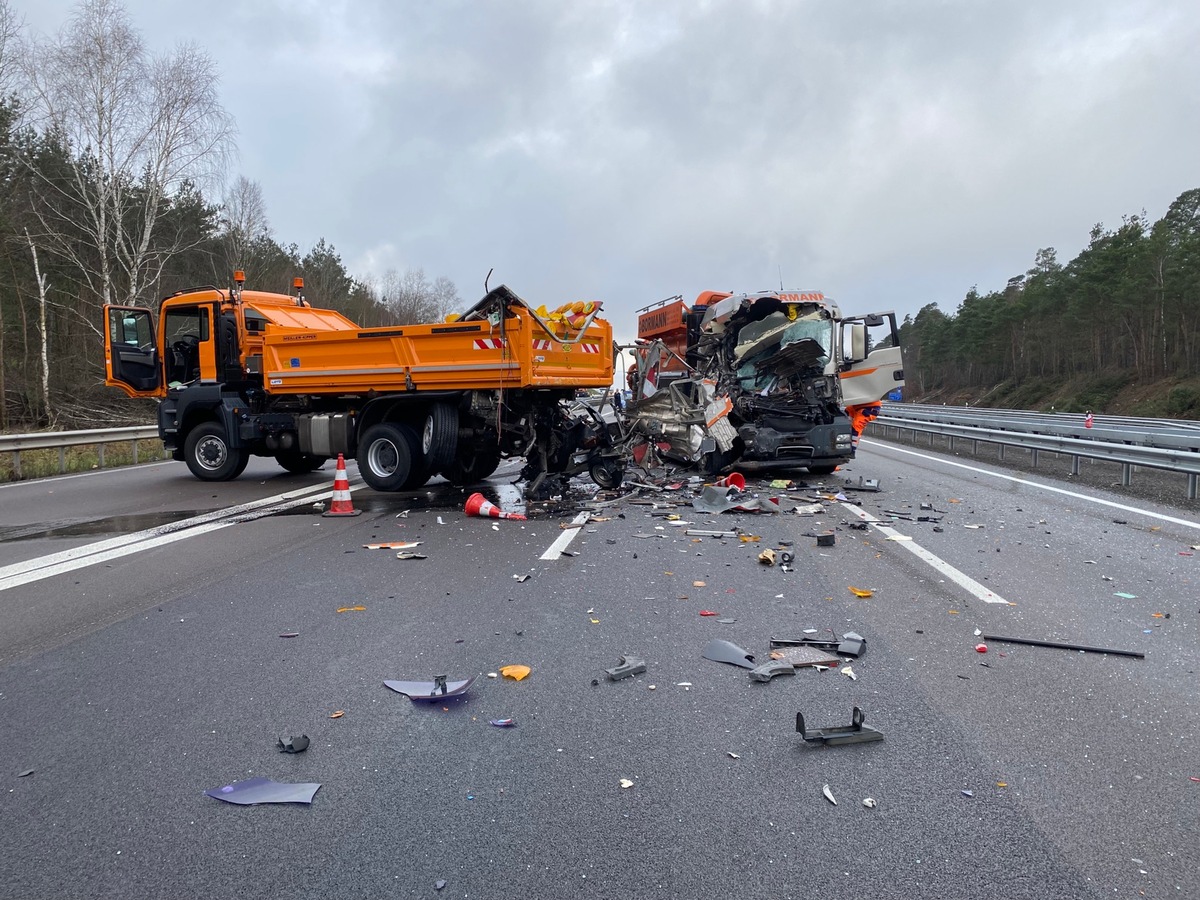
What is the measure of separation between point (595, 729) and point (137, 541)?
20.1 ft

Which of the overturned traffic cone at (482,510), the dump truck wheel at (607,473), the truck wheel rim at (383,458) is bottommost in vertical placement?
the overturned traffic cone at (482,510)

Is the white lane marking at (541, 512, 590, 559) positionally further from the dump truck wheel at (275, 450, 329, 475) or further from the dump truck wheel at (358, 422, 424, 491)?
the dump truck wheel at (275, 450, 329, 475)

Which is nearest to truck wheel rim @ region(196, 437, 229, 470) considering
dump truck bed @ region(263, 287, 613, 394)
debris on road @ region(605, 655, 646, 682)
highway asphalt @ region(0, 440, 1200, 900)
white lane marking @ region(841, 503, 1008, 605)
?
dump truck bed @ region(263, 287, 613, 394)

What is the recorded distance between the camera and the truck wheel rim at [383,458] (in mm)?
10539

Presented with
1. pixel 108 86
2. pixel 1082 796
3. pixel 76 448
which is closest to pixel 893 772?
pixel 1082 796

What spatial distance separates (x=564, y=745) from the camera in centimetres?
312

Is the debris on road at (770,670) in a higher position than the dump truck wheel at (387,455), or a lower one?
lower

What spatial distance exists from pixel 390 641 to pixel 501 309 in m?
5.79

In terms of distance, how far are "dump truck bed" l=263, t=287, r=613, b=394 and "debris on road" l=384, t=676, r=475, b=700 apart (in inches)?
233

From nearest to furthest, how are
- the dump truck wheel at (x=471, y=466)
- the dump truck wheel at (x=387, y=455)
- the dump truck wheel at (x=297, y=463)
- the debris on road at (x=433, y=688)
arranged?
the debris on road at (x=433, y=688) < the dump truck wheel at (x=387, y=455) < the dump truck wheel at (x=471, y=466) < the dump truck wheel at (x=297, y=463)

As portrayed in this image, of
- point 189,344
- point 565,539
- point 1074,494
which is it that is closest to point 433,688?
point 565,539

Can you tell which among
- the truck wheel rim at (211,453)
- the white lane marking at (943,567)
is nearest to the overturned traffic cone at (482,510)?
the white lane marking at (943,567)

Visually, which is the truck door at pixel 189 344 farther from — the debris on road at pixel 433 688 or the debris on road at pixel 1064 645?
the debris on road at pixel 1064 645

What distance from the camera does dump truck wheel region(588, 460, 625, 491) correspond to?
11.1 meters
